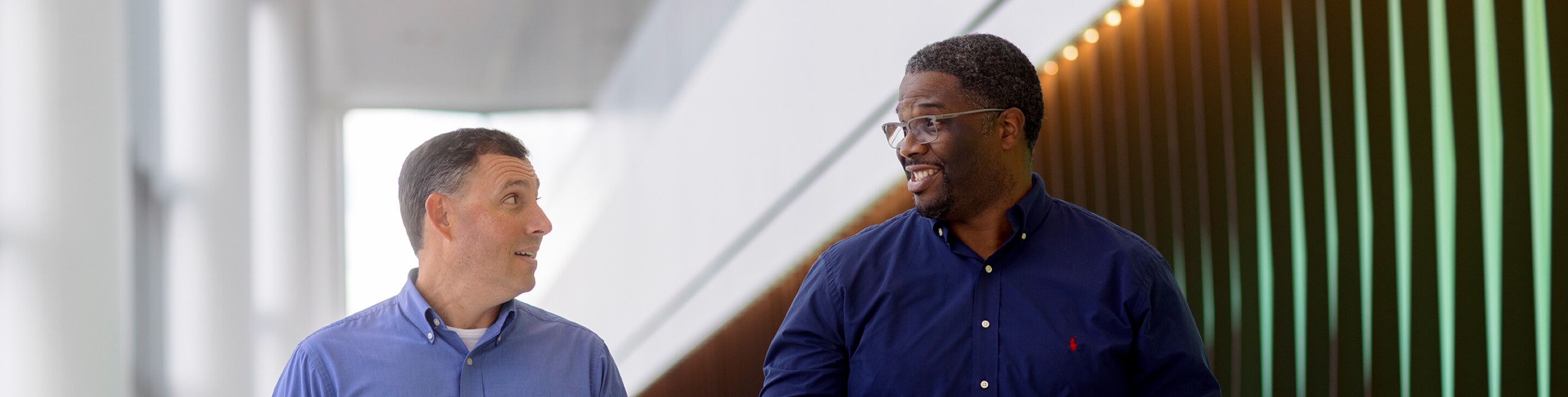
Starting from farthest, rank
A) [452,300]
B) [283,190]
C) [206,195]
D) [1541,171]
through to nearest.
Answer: [283,190], [206,195], [1541,171], [452,300]

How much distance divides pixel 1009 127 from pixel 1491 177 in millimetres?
1517

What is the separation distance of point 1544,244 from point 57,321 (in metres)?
3.36

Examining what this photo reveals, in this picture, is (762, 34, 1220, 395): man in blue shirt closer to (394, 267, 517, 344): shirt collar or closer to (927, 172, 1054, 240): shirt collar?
(927, 172, 1054, 240): shirt collar

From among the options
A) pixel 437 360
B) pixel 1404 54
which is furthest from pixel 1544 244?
pixel 437 360

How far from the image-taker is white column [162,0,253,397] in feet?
11.2

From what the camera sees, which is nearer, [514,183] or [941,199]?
[941,199]

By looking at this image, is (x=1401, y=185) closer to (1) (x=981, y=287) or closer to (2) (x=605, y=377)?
(1) (x=981, y=287)

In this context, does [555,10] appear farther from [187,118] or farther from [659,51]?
[187,118]

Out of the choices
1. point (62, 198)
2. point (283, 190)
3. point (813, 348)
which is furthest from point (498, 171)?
point (283, 190)

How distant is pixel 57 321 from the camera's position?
2244 millimetres

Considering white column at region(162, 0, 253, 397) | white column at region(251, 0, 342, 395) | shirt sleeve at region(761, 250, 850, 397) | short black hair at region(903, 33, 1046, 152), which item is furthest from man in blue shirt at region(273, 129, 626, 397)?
white column at region(251, 0, 342, 395)

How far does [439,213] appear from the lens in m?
1.89

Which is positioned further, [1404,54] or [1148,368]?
[1404,54]

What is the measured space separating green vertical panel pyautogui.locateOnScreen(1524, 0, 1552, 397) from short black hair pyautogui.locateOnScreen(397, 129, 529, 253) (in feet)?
7.66
